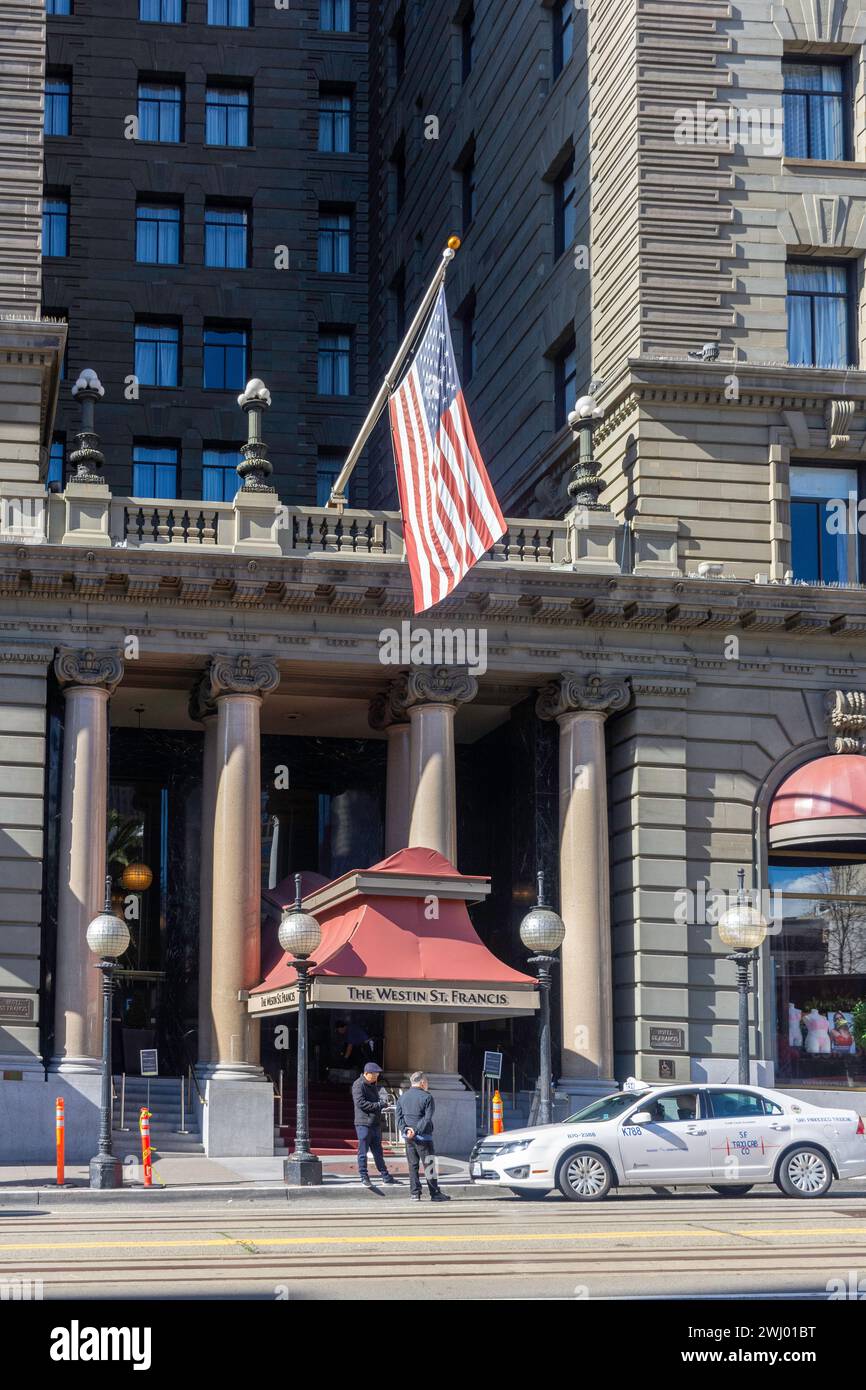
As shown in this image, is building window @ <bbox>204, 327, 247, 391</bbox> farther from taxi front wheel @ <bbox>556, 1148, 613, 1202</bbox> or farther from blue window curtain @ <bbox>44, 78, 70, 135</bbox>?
taxi front wheel @ <bbox>556, 1148, 613, 1202</bbox>

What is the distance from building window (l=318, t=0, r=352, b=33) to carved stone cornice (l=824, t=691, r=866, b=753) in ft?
102

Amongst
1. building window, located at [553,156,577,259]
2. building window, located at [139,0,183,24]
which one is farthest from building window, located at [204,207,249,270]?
building window, located at [553,156,577,259]

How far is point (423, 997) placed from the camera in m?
31.6

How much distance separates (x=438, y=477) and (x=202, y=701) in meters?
6.88

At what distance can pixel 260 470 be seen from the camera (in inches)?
1439

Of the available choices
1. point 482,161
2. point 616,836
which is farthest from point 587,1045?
point 482,161

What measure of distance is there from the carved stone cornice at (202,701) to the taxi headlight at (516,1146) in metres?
13.0

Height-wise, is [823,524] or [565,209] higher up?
[565,209]

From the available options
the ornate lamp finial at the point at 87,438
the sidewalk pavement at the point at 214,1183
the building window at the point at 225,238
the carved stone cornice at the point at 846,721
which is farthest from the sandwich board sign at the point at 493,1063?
the building window at the point at 225,238

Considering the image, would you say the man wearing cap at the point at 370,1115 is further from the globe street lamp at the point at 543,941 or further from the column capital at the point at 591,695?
the column capital at the point at 591,695

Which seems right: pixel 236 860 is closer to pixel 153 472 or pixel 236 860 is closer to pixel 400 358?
pixel 400 358

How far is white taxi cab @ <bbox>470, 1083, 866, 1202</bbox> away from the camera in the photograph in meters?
25.5

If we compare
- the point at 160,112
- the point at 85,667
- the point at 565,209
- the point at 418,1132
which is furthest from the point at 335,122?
the point at 418,1132

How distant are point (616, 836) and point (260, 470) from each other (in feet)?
32.4
